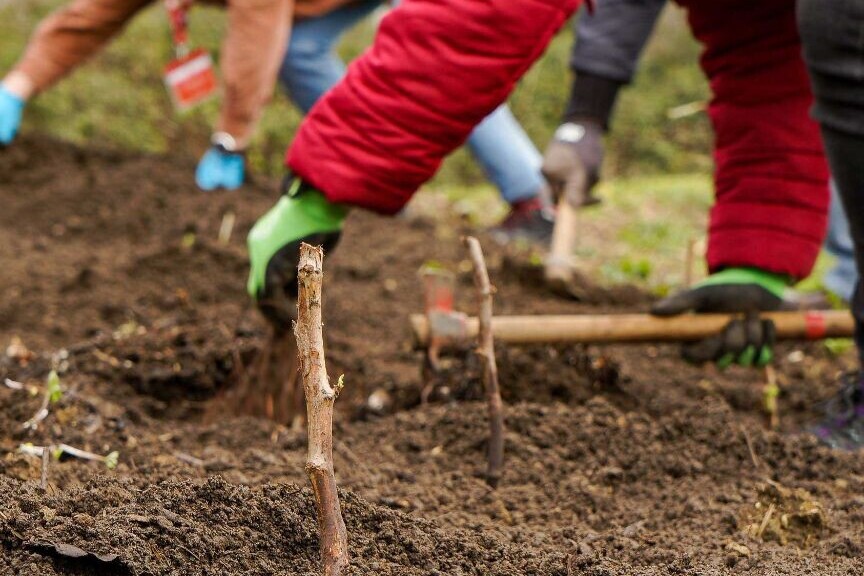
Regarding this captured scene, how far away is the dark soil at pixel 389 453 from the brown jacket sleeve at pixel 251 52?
0.73 meters

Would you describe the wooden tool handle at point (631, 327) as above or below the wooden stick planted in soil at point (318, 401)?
below

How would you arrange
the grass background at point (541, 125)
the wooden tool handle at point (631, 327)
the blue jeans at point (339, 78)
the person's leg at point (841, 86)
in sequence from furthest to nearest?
1. the grass background at point (541, 125)
2. the blue jeans at point (339, 78)
3. the wooden tool handle at point (631, 327)
4. the person's leg at point (841, 86)

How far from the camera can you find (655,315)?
8.00ft

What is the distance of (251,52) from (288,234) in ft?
6.17

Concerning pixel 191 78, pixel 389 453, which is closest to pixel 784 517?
pixel 389 453

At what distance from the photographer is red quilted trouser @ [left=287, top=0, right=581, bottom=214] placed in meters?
1.87

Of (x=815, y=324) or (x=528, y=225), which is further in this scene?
(x=528, y=225)

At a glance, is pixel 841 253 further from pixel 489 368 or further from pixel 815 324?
pixel 489 368

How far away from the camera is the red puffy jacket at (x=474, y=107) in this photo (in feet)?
6.18

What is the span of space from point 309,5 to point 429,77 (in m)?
2.48

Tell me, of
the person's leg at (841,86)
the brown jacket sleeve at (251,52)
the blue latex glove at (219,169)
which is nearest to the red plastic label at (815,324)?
the person's leg at (841,86)

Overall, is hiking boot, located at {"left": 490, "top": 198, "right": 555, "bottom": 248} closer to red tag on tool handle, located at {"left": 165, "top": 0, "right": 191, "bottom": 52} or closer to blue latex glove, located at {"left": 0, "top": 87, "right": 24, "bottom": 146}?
red tag on tool handle, located at {"left": 165, "top": 0, "right": 191, "bottom": 52}

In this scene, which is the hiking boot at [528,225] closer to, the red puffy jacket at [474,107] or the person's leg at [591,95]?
the person's leg at [591,95]

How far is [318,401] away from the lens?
46.6 inches
